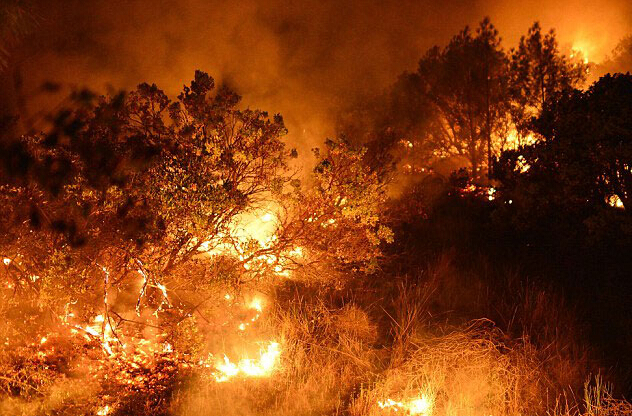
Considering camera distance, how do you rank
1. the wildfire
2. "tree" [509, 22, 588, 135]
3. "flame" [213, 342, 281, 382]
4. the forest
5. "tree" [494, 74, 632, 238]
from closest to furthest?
1. the wildfire
2. the forest
3. "flame" [213, 342, 281, 382]
4. "tree" [494, 74, 632, 238]
5. "tree" [509, 22, 588, 135]

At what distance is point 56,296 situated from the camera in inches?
165

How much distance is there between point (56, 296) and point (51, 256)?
0.41 metres

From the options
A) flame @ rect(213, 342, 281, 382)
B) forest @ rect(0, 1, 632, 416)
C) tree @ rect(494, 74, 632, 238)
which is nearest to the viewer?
forest @ rect(0, 1, 632, 416)

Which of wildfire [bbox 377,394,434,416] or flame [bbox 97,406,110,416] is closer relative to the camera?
flame [bbox 97,406,110,416]

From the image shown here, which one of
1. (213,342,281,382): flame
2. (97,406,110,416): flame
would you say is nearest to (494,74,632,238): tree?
(213,342,281,382): flame

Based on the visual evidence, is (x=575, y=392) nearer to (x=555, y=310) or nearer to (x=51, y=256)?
(x=555, y=310)

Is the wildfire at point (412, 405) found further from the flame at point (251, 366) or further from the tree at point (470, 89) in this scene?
the tree at point (470, 89)

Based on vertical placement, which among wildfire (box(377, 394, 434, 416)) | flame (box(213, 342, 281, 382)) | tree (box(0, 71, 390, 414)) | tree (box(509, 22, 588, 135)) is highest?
tree (box(509, 22, 588, 135))

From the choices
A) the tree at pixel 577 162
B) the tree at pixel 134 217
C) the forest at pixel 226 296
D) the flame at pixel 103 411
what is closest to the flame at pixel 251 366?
the forest at pixel 226 296

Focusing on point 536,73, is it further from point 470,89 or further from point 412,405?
point 412,405

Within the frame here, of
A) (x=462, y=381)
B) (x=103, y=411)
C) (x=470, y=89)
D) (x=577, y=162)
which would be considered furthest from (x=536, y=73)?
(x=103, y=411)

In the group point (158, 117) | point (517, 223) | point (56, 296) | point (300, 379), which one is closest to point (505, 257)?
point (517, 223)

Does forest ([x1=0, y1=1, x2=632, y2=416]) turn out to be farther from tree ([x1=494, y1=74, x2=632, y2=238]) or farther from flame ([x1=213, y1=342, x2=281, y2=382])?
tree ([x1=494, y1=74, x2=632, y2=238])

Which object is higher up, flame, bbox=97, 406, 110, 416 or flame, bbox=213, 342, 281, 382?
flame, bbox=213, 342, 281, 382
